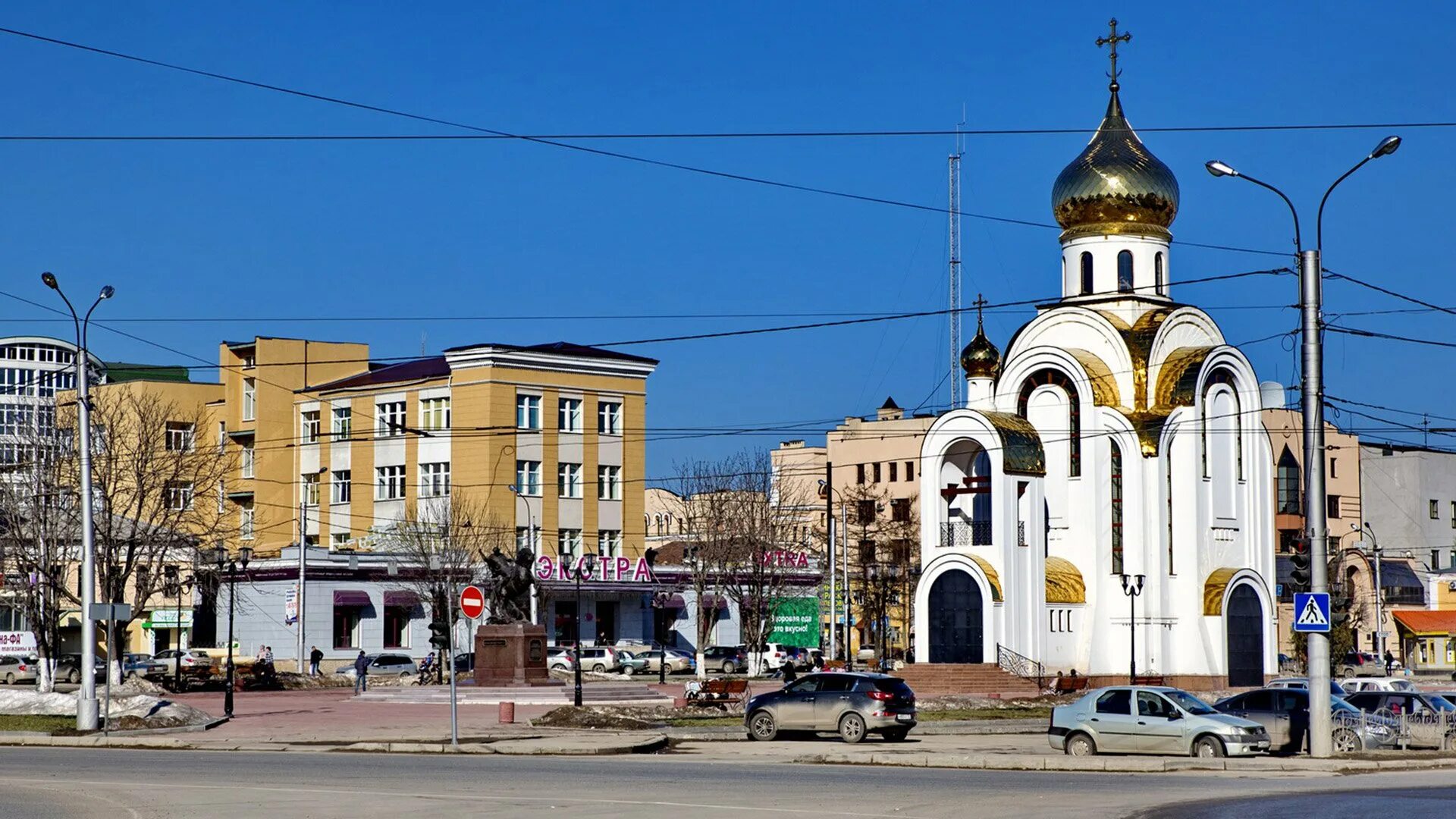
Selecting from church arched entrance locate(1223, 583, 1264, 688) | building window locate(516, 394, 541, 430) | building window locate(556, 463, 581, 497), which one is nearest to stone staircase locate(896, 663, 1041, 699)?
church arched entrance locate(1223, 583, 1264, 688)

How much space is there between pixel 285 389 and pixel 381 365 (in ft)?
15.9

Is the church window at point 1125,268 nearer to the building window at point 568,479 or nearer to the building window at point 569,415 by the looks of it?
the building window at point 569,415

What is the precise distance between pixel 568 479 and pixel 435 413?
21.3 feet

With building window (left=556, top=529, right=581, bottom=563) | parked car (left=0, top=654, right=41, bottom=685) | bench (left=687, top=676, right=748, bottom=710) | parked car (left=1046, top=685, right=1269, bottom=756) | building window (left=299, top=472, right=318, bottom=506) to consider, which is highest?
building window (left=299, top=472, right=318, bottom=506)

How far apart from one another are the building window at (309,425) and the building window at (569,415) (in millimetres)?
12850

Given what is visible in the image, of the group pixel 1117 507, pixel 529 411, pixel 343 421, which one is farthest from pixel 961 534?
pixel 343 421

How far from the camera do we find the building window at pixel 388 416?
7988 cm

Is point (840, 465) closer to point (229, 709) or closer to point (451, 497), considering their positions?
point (451, 497)

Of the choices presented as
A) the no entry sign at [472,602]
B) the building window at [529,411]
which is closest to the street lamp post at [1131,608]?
the no entry sign at [472,602]

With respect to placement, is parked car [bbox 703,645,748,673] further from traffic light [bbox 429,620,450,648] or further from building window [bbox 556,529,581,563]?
building window [bbox 556,529,581,563]

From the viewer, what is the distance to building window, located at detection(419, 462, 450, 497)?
77.8m

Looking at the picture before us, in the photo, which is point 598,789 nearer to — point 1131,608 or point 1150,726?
point 1150,726

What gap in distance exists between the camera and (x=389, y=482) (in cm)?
8019

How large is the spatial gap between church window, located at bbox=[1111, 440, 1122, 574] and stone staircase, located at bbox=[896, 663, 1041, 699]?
5665 millimetres
